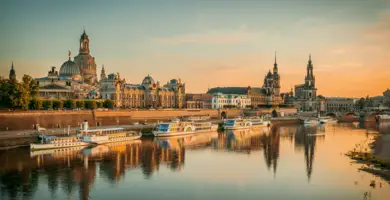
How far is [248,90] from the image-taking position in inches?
5792

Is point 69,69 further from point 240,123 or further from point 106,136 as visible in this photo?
point 106,136

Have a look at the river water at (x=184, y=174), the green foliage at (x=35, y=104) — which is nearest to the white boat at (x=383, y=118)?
the river water at (x=184, y=174)

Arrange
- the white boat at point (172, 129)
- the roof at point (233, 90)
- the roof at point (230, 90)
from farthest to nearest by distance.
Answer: the roof at point (230, 90), the roof at point (233, 90), the white boat at point (172, 129)

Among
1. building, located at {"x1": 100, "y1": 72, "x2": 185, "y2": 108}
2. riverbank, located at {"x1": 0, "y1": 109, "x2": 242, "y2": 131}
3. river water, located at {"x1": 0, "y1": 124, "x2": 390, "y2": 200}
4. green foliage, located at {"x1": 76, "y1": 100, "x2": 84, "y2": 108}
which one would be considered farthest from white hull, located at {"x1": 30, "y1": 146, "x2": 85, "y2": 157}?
building, located at {"x1": 100, "y1": 72, "x2": 185, "y2": 108}

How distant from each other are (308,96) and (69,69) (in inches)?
3863

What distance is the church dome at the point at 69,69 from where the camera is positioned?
99.3 meters

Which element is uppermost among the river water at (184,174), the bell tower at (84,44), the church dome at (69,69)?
the bell tower at (84,44)

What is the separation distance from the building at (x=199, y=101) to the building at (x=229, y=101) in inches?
57.3

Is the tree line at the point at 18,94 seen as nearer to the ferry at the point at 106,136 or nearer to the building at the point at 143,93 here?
the ferry at the point at 106,136

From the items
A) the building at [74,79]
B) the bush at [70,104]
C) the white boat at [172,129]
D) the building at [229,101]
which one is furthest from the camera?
the building at [229,101]

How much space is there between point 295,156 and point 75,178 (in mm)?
22346

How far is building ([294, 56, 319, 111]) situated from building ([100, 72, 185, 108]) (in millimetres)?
65269

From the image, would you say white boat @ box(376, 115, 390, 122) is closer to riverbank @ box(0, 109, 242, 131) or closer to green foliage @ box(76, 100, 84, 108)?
riverbank @ box(0, 109, 242, 131)

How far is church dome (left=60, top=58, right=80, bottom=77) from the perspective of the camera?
99.3 meters
